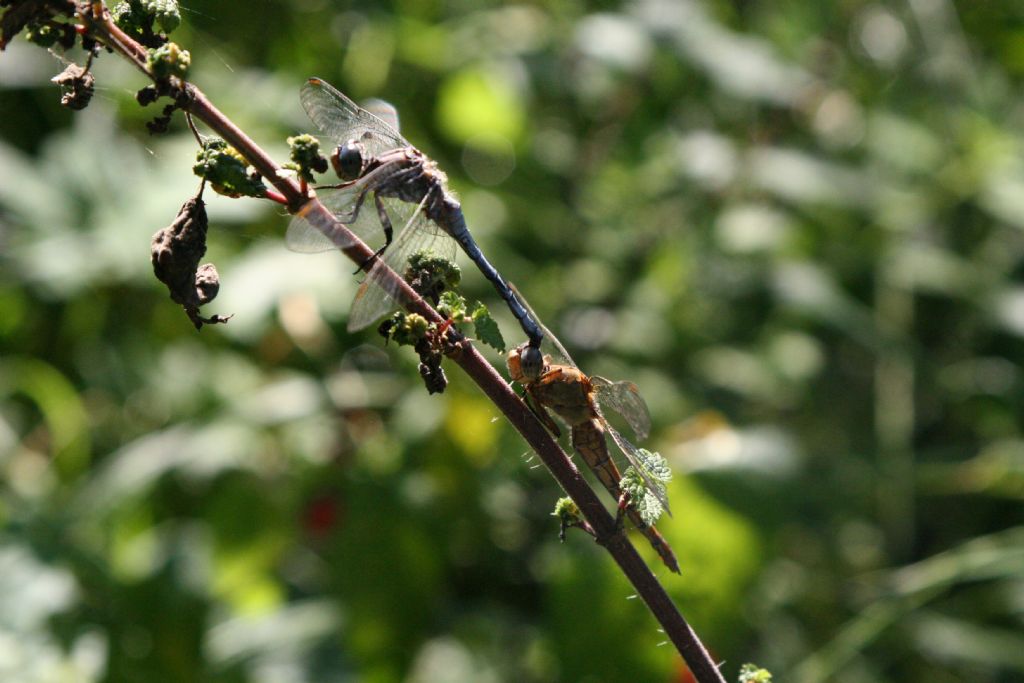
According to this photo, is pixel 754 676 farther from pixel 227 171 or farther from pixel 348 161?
pixel 348 161

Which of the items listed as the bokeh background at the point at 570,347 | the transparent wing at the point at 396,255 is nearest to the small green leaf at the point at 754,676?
the transparent wing at the point at 396,255

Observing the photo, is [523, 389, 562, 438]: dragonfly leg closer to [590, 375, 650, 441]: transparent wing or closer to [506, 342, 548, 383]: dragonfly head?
[506, 342, 548, 383]: dragonfly head

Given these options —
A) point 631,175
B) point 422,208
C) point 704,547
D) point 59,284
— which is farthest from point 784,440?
point 59,284

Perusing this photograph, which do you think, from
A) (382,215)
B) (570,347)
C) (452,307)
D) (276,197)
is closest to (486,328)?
(452,307)

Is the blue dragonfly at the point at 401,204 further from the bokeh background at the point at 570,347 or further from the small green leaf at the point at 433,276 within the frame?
the bokeh background at the point at 570,347

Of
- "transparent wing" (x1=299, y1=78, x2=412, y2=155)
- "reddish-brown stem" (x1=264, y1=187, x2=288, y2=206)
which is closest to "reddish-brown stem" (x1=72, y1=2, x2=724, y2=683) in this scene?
"reddish-brown stem" (x1=264, y1=187, x2=288, y2=206)

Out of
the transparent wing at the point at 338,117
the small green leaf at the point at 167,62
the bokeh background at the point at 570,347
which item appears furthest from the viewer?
the bokeh background at the point at 570,347
